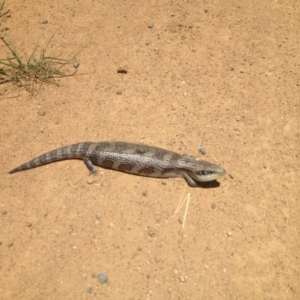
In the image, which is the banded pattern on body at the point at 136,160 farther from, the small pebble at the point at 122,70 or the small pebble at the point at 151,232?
the small pebble at the point at 122,70

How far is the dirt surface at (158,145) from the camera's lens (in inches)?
174

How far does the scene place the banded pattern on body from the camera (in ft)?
16.8

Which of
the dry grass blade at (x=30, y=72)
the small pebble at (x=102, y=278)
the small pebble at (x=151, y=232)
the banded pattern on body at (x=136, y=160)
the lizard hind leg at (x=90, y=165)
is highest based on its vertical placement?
the dry grass blade at (x=30, y=72)

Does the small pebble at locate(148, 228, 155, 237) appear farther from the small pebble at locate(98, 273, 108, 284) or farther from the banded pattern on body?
the banded pattern on body

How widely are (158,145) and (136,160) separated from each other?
0.55 metres

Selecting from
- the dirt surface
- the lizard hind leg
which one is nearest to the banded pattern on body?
the lizard hind leg

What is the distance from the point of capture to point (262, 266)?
4.41 m

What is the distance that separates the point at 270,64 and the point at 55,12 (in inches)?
187

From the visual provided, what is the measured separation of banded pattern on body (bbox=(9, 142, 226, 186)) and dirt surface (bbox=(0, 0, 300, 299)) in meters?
0.16

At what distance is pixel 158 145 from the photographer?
5.55 metres

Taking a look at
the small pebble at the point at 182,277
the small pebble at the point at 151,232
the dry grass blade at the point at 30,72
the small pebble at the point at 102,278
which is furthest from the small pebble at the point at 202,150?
the dry grass blade at the point at 30,72

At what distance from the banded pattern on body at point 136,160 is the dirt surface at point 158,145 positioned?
16 cm

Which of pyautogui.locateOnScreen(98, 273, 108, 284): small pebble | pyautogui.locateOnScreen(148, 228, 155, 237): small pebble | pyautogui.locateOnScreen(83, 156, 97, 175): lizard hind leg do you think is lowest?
pyautogui.locateOnScreen(98, 273, 108, 284): small pebble

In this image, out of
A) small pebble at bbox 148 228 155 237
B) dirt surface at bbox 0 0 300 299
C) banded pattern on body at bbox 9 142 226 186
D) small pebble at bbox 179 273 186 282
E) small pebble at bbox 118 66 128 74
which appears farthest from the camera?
small pebble at bbox 118 66 128 74
